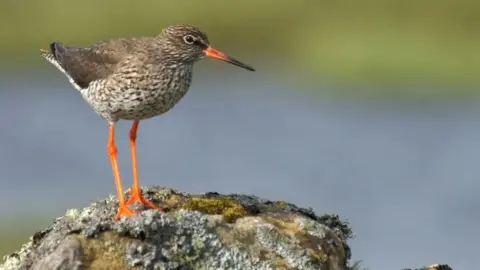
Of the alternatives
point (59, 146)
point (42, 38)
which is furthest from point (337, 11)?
point (59, 146)

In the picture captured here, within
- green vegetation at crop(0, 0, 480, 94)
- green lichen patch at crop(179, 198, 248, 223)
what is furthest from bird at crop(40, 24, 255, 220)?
green vegetation at crop(0, 0, 480, 94)

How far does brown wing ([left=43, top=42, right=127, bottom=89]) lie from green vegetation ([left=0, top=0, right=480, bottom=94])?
1893 cm

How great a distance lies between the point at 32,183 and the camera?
849 inches

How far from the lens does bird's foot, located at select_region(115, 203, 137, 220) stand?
8.24 m

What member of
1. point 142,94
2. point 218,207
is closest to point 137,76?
point 142,94

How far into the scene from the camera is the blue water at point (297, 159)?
64.0 feet

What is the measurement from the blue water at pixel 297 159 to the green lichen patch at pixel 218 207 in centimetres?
866

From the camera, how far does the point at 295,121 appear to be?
84.9 ft

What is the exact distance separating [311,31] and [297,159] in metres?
10.7

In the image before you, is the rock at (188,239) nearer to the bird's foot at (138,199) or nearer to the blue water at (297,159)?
the bird's foot at (138,199)

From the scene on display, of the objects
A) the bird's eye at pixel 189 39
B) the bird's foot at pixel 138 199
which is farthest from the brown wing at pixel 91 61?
the bird's foot at pixel 138 199

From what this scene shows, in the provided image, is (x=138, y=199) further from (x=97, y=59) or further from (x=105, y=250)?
(x=97, y=59)

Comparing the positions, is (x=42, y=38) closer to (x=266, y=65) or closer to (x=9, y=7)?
(x=9, y=7)

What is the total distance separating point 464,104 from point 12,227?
517 inches
